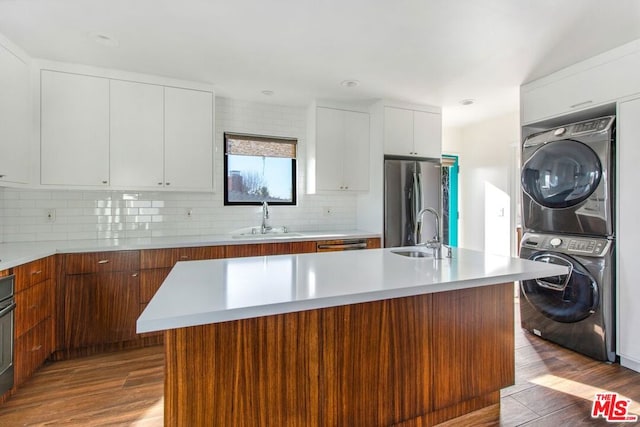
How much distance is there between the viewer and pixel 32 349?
7.30ft

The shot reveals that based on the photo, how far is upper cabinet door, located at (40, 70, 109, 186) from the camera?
271cm

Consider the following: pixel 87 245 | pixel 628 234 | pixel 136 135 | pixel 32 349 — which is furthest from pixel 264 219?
pixel 628 234

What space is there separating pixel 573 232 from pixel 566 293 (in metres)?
0.50

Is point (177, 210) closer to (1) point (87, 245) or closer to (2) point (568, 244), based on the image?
(1) point (87, 245)

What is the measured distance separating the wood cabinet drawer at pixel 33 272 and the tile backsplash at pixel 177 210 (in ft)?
2.22

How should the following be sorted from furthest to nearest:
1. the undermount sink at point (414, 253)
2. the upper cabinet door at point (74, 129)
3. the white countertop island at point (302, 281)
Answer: the upper cabinet door at point (74, 129), the undermount sink at point (414, 253), the white countertop island at point (302, 281)

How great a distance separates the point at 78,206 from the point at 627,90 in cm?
470

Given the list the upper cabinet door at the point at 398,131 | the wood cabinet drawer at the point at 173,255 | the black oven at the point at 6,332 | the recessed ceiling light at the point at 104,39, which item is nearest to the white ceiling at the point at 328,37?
the recessed ceiling light at the point at 104,39

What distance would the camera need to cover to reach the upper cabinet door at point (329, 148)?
12.2 feet

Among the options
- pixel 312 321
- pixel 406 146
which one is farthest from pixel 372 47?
pixel 312 321

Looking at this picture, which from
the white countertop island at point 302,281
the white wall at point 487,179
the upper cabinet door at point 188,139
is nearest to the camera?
the white countertop island at point 302,281

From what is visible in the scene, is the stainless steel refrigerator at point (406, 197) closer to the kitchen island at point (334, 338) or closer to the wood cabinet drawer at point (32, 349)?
the kitchen island at point (334, 338)

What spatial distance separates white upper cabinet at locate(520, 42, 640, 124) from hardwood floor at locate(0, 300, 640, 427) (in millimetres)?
2051

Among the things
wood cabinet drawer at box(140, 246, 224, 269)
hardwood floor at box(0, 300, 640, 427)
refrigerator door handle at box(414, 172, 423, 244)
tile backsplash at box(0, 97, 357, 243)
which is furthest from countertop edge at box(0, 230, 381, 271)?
refrigerator door handle at box(414, 172, 423, 244)
